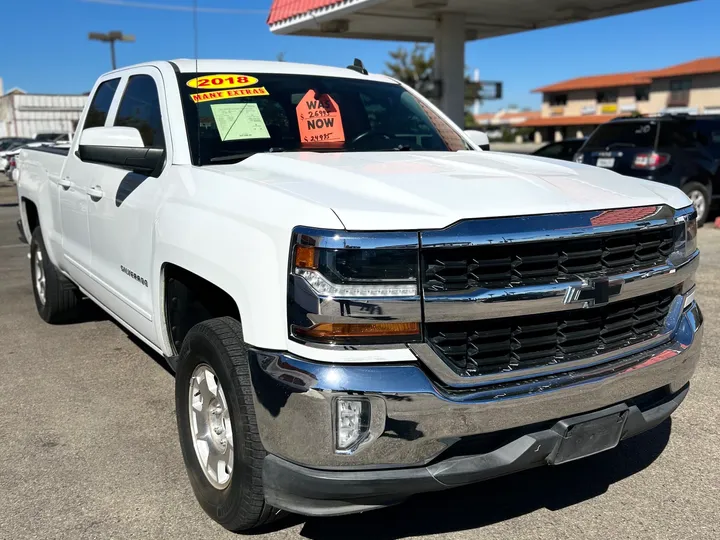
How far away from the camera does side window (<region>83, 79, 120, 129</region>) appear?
183 inches

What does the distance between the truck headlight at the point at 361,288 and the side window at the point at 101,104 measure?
2936mm

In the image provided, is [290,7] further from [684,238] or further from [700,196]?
[684,238]

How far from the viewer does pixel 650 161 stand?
11.1m

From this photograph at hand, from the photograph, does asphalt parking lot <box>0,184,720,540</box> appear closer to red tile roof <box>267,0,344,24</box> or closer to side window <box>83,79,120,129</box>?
side window <box>83,79,120,129</box>

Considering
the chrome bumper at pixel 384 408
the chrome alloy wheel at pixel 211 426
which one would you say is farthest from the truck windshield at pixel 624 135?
the chrome alloy wheel at pixel 211 426

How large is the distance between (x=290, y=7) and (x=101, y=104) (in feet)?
40.6

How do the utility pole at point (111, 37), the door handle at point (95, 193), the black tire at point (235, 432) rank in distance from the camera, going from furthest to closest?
1. the utility pole at point (111, 37)
2. the door handle at point (95, 193)
3. the black tire at point (235, 432)

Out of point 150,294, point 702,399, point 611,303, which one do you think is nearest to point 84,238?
point 150,294

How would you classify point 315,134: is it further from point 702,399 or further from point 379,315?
point 702,399

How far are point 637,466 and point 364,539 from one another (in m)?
1.46

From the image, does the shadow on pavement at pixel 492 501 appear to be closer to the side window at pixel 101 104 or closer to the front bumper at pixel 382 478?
the front bumper at pixel 382 478

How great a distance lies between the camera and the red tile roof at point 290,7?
14.8 m

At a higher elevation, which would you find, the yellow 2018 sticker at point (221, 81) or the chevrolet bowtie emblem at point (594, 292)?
the yellow 2018 sticker at point (221, 81)

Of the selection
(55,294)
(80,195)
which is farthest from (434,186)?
(55,294)
